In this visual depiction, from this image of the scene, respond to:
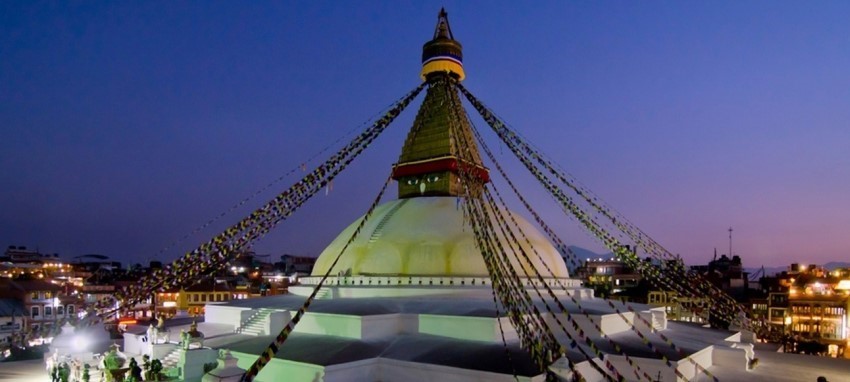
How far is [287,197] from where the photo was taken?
10664 mm

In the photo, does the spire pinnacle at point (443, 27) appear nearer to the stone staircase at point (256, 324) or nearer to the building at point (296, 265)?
the stone staircase at point (256, 324)

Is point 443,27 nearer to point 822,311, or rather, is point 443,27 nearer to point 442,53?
point 442,53

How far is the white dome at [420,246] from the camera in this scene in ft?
39.4

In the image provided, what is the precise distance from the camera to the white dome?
1202 centimetres

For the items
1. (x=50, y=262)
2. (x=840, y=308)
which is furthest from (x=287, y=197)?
(x=50, y=262)

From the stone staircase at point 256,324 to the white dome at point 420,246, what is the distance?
77.7 inches

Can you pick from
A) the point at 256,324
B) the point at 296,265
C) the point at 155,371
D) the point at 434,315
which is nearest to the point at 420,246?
the point at 434,315

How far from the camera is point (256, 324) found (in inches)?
467

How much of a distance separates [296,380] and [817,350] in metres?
19.1

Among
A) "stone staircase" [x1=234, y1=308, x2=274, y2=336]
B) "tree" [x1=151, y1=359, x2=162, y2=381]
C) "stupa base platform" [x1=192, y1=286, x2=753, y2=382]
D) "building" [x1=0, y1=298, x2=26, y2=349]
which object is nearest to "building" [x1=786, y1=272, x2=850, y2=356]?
"stupa base platform" [x1=192, y1=286, x2=753, y2=382]

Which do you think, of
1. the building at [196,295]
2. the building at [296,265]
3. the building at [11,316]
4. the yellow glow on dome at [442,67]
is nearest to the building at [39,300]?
the building at [11,316]

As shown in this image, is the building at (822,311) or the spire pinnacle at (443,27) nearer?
the spire pinnacle at (443,27)

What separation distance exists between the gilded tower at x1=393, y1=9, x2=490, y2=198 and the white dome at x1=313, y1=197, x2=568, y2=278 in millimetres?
660

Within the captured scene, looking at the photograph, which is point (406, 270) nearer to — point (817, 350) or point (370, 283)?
point (370, 283)
